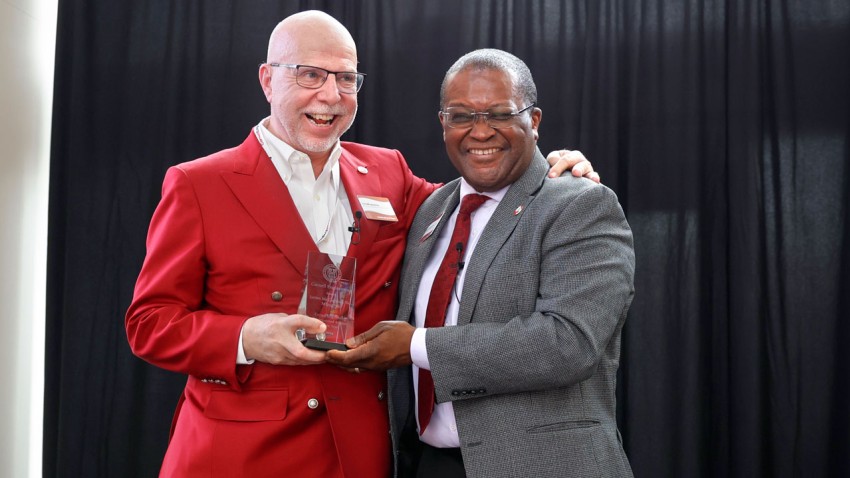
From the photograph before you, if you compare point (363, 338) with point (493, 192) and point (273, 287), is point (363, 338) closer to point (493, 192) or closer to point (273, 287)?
point (273, 287)

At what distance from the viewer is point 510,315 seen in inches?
86.7

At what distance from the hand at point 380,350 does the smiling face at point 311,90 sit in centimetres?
61

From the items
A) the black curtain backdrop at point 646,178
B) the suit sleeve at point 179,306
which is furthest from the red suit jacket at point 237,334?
the black curtain backdrop at point 646,178

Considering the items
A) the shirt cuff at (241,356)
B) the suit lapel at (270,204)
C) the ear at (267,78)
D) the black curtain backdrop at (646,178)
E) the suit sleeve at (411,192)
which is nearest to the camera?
the shirt cuff at (241,356)

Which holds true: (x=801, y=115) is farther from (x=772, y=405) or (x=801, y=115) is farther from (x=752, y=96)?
(x=772, y=405)

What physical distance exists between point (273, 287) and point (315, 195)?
337 millimetres

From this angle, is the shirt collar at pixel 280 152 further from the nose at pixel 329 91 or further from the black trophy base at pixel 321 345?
the black trophy base at pixel 321 345

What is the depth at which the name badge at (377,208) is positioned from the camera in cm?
252

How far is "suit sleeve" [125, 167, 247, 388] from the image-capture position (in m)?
2.21

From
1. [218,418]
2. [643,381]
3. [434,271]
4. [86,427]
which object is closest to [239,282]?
[218,418]

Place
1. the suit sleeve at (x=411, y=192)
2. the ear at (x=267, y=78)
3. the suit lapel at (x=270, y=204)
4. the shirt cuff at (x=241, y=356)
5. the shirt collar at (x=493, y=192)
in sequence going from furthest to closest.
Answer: the suit sleeve at (x=411, y=192) < the ear at (x=267, y=78) < the shirt collar at (x=493, y=192) < the suit lapel at (x=270, y=204) < the shirt cuff at (x=241, y=356)

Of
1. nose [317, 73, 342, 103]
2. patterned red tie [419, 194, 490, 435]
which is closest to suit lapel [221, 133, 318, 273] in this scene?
nose [317, 73, 342, 103]

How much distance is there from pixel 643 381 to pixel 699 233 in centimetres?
68

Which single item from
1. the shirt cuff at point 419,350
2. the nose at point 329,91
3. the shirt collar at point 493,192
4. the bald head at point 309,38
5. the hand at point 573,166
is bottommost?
the shirt cuff at point 419,350
